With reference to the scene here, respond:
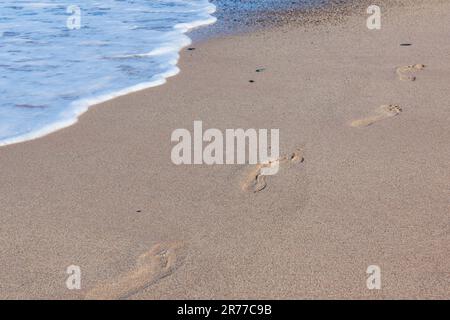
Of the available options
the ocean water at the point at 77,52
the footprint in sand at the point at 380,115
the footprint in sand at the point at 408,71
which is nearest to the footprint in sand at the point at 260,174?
the footprint in sand at the point at 380,115

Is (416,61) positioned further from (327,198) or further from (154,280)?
(154,280)

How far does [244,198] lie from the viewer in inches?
124

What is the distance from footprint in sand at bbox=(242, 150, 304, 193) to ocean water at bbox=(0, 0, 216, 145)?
4.92 ft

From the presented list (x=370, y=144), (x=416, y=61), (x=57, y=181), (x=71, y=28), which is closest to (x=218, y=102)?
(x=370, y=144)

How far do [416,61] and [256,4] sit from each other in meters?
3.56

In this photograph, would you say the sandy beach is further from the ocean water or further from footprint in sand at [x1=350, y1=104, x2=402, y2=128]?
the ocean water

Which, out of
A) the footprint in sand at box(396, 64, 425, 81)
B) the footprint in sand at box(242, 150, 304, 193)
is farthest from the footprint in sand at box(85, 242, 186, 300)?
the footprint in sand at box(396, 64, 425, 81)

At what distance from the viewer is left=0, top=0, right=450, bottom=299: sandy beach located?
2529mm

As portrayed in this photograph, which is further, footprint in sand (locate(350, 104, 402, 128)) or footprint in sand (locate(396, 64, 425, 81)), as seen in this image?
footprint in sand (locate(396, 64, 425, 81))

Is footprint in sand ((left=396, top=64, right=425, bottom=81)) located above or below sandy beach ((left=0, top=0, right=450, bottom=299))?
above

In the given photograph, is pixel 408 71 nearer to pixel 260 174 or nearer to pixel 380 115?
pixel 380 115

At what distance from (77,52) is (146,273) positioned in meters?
3.96

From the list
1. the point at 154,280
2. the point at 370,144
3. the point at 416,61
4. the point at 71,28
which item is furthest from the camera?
the point at 71,28
